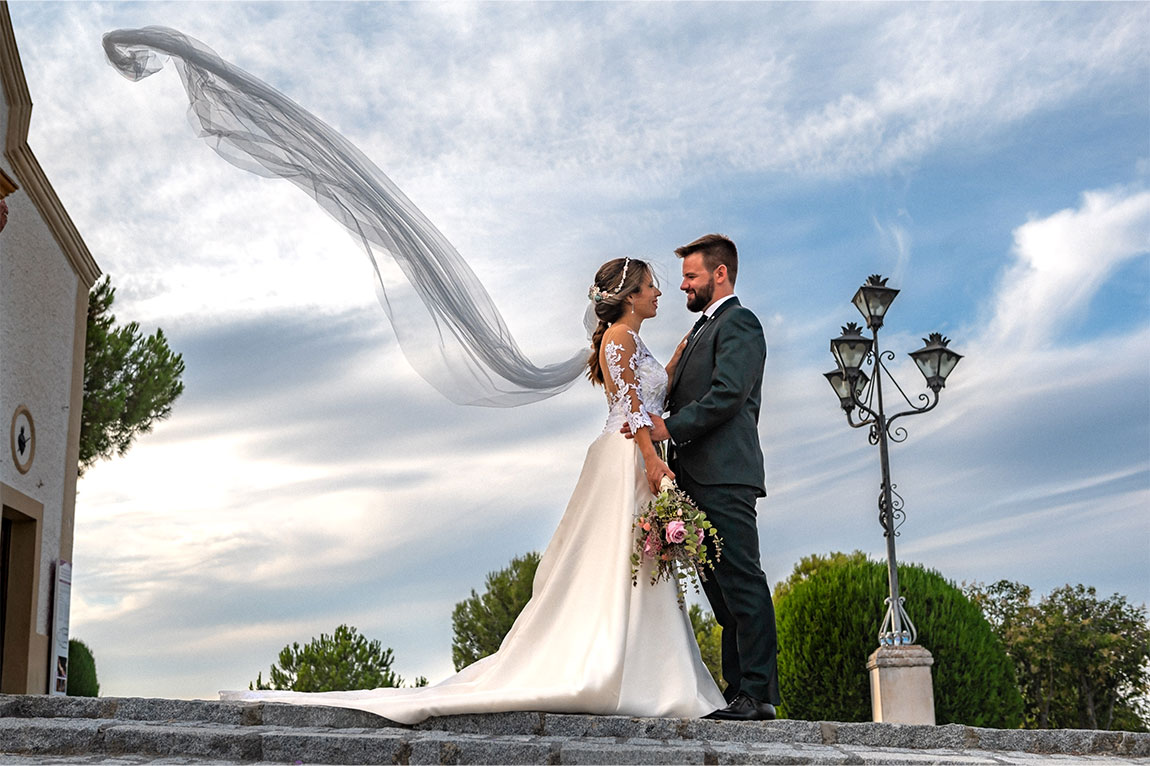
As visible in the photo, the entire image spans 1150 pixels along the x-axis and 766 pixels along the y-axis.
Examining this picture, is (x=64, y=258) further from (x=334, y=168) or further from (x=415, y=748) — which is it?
(x=415, y=748)

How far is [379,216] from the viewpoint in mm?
7137

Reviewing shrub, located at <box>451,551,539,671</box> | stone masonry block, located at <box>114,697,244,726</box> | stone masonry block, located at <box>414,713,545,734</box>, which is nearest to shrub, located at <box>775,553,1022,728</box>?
stone masonry block, located at <box>414,713,545,734</box>

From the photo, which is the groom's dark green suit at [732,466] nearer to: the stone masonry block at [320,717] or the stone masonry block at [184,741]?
the stone masonry block at [320,717]

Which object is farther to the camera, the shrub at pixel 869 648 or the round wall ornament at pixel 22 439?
the shrub at pixel 869 648

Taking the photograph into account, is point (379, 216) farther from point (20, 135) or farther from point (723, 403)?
point (20, 135)

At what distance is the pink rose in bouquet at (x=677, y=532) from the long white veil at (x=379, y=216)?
66.0 inches

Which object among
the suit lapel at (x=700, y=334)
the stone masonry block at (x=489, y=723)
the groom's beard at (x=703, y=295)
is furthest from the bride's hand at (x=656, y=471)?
the stone masonry block at (x=489, y=723)

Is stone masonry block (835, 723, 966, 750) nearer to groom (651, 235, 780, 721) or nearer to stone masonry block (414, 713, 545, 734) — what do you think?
groom (651, 235, 780, 721)

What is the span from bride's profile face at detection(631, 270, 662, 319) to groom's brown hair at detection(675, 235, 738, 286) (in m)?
0.27

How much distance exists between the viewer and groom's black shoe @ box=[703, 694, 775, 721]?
19.5ft

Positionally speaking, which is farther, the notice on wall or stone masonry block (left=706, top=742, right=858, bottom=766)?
the notice on wall

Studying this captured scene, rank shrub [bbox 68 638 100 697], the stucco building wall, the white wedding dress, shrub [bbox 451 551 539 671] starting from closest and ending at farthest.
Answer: the white wedding dress, the stucco building wall, shrub [bbox 68 638 100 697], shrub [bbox 451 551 539 671]

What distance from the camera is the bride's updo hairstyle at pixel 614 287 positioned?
6770mm

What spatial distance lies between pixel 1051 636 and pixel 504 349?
74.8ft
